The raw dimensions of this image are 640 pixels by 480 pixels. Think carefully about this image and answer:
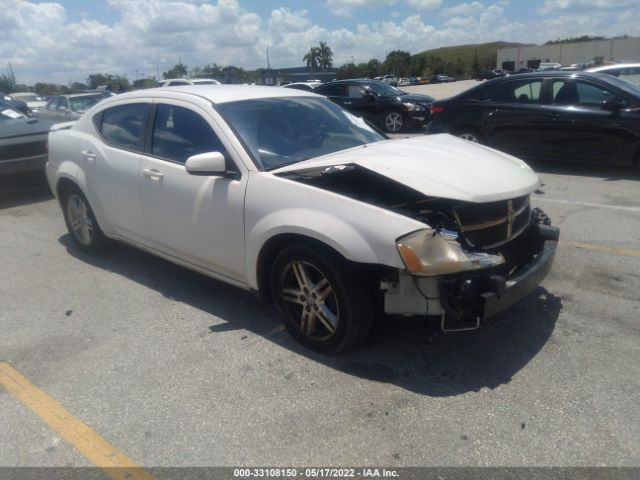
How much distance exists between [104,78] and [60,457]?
56.9 m

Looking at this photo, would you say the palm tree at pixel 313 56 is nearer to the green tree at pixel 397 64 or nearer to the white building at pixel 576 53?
the green tree at pixel 397 64

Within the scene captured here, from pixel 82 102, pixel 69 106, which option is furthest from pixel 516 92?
pixel 82 102

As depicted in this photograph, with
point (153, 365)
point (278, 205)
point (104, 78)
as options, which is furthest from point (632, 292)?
point (104, 78)

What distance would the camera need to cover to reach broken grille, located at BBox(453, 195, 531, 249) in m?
3.30

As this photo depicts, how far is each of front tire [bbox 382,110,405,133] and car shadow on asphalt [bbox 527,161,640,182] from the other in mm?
5245

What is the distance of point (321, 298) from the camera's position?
3.41m

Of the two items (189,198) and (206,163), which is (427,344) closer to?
(206,163)

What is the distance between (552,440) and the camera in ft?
8.82

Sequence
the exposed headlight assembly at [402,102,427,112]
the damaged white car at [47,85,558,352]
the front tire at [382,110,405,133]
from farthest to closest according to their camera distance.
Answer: the front tire at [382,110,405,133] < the exposed headlight assembly at [402,102,427,112] < the damaged white car at [47,85,558,352]

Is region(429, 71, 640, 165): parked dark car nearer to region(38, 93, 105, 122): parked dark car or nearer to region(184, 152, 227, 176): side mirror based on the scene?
region(184, 152, 227, 176): side mirror

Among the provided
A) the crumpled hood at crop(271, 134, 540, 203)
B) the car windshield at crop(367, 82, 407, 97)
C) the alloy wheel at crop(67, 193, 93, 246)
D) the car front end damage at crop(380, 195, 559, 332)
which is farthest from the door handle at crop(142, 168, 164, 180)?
the car windshield at crop(367, 82, 407, 97)

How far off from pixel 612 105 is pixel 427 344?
20.1 ft

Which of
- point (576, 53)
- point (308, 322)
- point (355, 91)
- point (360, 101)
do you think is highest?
point (576, 53)

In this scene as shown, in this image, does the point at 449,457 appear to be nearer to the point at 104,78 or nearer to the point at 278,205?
the point at 278,205
